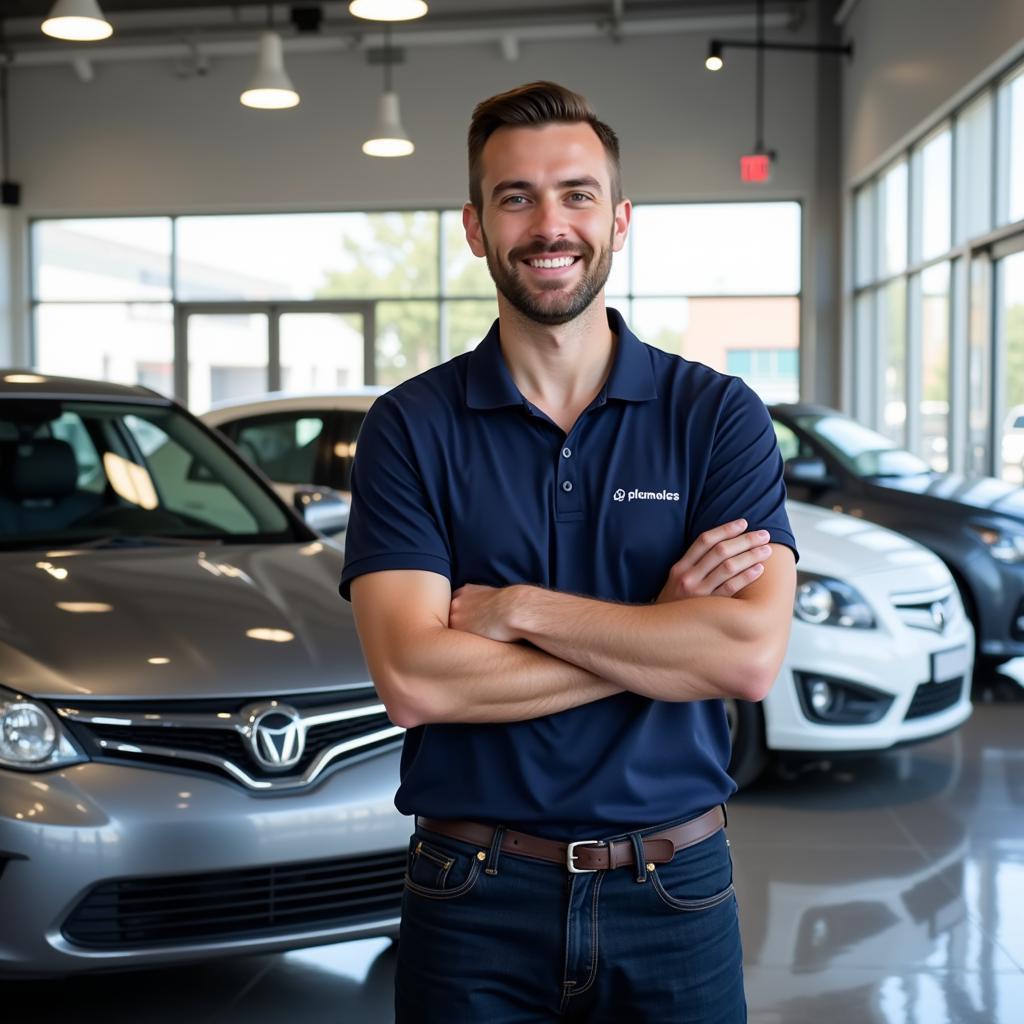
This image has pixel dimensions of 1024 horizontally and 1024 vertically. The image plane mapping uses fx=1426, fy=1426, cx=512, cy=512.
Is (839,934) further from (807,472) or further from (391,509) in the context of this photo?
(807,472)

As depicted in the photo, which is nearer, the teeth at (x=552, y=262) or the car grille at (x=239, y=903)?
the teeth at (x=552, y=262)

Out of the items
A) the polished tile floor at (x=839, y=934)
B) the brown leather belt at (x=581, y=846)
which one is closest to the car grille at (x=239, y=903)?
the polished tile floor at (x=839, y=934)

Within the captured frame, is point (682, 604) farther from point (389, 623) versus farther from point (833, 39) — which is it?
point (833, 39)

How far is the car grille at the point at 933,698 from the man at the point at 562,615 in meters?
3.26

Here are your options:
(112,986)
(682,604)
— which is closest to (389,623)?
(682,604)

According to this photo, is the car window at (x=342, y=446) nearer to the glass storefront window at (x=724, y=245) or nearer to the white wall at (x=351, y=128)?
the white wall at (x=351, y=128)

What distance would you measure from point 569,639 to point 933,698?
3.61 metres

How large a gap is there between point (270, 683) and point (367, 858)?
42 centimetres

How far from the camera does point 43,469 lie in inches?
154

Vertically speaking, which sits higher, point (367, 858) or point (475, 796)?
point (475, 796)

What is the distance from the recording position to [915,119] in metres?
11.3

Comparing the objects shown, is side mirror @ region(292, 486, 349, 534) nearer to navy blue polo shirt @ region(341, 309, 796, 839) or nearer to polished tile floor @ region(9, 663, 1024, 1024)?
polished tile floor @ region(9, 663, 1024, 1024)

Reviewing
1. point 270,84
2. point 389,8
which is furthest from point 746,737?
point 270,84

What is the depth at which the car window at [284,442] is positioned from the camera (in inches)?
264
